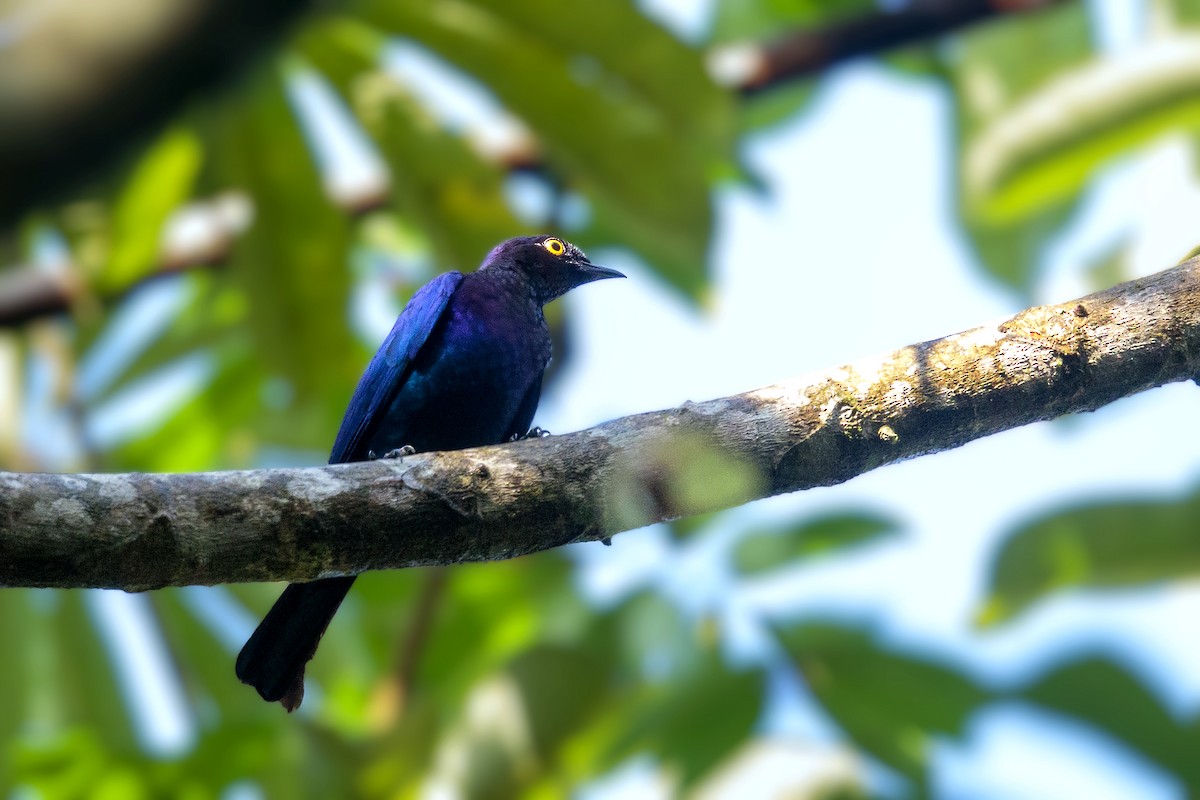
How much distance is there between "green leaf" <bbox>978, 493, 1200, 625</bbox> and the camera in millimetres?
4156

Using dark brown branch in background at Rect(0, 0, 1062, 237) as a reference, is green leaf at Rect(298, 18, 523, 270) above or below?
above

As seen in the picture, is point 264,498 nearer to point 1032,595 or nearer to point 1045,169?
point 1032,595

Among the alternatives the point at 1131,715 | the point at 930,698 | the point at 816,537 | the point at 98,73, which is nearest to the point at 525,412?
the point at 816,537

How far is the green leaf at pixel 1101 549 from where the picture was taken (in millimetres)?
4156

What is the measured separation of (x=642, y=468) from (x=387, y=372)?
1.83m

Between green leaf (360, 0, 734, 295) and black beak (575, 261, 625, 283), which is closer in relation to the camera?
green leaf (360, 0, 734, 295)

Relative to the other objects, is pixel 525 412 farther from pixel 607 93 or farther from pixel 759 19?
pixel 759 19

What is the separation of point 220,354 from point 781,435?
4364 mm

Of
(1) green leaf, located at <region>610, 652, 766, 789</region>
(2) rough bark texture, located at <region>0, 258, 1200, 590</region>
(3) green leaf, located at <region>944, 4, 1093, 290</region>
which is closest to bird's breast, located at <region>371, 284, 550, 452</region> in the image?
(1) green leaf, located at <region>610, 652, 766, 789</region>

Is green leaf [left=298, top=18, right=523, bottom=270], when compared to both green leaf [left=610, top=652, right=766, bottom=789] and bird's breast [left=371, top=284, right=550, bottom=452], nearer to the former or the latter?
bird's breast [left=371, top=284, right=550, bottom=452]

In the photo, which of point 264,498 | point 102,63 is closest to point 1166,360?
point 264,498

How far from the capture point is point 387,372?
4.29 m

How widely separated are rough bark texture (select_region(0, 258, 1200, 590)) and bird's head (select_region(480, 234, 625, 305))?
2.26 meters

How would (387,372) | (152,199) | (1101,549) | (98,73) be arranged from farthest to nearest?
(152,199) → (387,372) → (1101,549) → (98,73)
